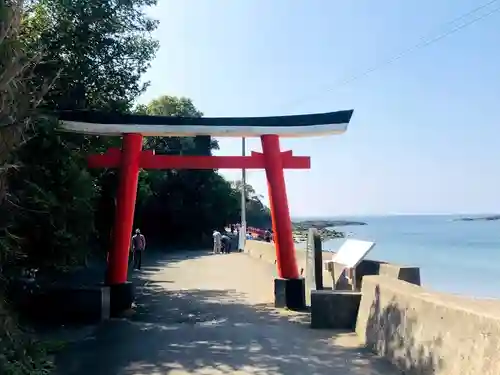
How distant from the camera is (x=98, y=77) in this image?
11.6 m

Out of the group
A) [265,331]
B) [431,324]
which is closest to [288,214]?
[265,331]

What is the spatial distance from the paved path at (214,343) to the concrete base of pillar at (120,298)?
0.35 metres

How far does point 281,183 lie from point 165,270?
9752mm

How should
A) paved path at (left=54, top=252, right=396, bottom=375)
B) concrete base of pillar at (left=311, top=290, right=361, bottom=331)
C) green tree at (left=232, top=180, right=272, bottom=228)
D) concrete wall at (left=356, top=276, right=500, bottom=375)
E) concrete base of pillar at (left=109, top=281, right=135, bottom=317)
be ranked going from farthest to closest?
green tree at (left=232, top=180, right=272, bottom=228), concrete base of pillar at (left=109, top=281, right=135, bottom=317), concrete base of pillar at (left=311, top=290, right=361, bottom=331), paved path at (left=54, top=252, right=396, bottom=375), concrete wall at (left=356, top=276, right=500, bottom=375)

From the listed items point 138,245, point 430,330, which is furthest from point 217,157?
point 138,245

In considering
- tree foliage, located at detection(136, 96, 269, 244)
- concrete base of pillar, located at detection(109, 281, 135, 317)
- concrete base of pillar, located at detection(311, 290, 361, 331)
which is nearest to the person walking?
concrete base of pillar, located at detection(109, 281, 135, 317)

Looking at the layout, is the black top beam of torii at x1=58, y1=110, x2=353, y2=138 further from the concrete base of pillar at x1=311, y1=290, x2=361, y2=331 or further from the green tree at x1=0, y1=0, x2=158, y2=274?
the concrete base of pillar at x1=311, y1=290, x2=361, y2=331

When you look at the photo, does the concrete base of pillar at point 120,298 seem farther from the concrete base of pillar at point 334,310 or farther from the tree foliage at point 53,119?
the concrete base of pillar at point 334,310

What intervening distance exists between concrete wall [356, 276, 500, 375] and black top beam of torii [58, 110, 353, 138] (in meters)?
4.26

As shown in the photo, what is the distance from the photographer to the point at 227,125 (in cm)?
1096

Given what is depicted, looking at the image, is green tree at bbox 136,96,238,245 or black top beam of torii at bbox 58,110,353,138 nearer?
black top beam of torii at bbox 58,110,353,138

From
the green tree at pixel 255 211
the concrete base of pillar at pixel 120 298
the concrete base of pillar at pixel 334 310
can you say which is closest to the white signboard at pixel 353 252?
the concrete base of pillar at pixel 334 310

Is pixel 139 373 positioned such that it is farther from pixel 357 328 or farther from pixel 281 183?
pixel 281 183

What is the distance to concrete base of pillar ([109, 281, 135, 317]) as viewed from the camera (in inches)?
410
